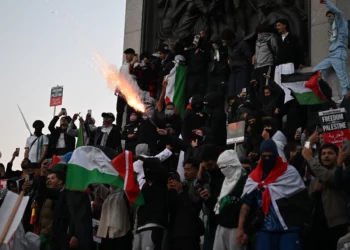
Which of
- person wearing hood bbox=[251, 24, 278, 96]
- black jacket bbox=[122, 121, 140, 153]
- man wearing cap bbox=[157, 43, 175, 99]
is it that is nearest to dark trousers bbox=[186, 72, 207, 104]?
man wearing cap bbox=[157, 43, 175, 99]

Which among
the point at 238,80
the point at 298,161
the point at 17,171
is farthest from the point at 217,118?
the point at 17,171

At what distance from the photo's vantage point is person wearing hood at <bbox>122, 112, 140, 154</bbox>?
53.8ft

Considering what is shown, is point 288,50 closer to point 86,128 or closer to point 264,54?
point 264,54

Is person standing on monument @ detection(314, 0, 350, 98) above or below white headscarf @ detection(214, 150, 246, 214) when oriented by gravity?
above

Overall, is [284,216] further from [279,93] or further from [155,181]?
[279,93]

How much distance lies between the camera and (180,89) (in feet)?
58.5

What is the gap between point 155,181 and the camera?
38.4 feet

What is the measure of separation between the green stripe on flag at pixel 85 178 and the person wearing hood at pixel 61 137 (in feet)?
17.3

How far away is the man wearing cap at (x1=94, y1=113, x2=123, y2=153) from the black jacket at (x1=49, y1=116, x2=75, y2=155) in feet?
2.73

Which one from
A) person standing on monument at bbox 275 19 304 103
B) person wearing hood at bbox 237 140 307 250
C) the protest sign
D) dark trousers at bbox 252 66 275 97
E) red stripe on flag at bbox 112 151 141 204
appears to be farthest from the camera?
dark trousers at bbox 252 66 275 97

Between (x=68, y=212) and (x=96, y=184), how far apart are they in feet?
2.95

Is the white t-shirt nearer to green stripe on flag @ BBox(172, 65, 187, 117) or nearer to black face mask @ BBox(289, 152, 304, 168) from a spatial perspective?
green stripe on flag @ BBox(172, 65, 187, 117)

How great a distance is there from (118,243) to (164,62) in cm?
733

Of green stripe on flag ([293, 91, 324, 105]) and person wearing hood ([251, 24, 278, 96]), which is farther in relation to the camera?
person wearing hood ([251, 24, 278, 96])
